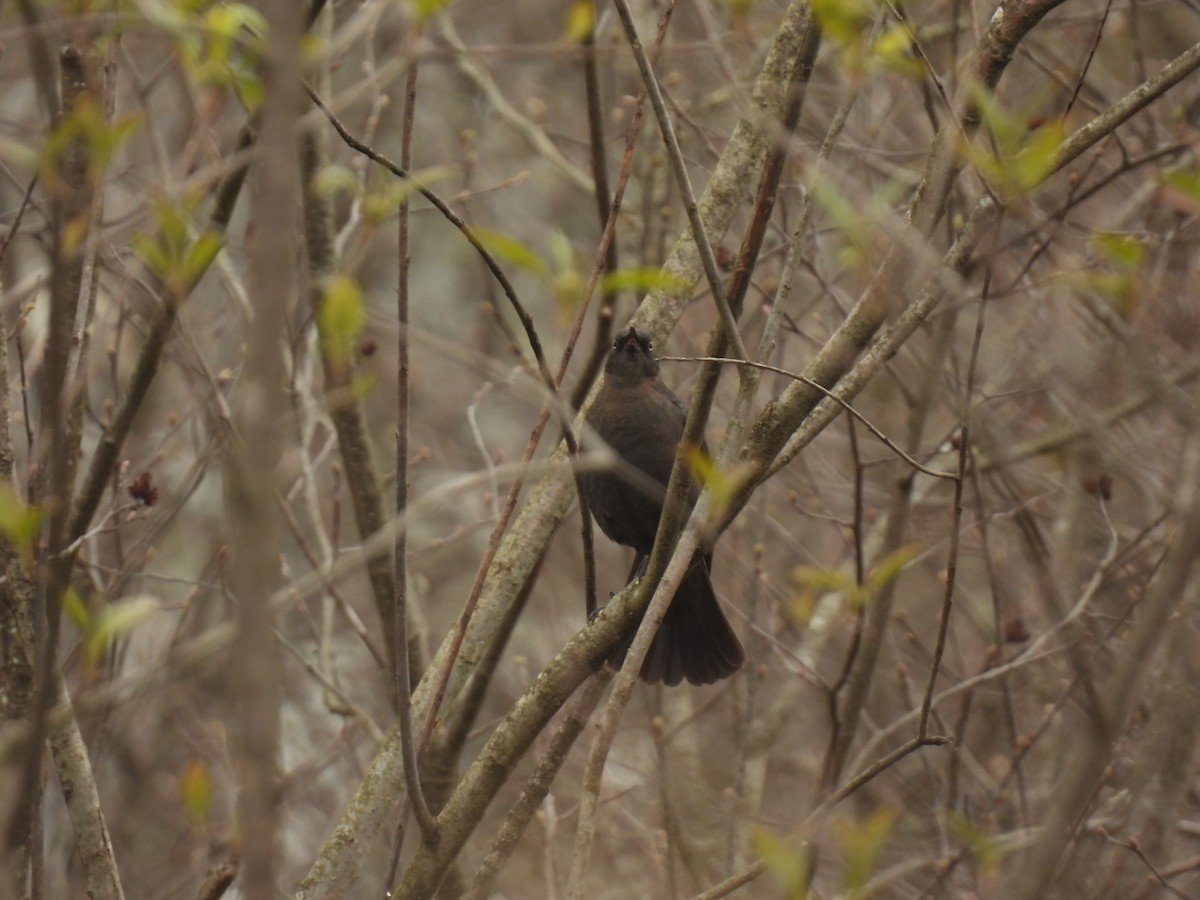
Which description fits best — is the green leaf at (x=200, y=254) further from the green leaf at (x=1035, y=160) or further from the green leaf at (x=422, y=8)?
the green leaf at (x=1035, y=160)

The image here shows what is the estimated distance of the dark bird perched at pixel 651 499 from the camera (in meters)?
4.68

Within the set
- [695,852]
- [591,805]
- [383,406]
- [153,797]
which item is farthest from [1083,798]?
[383,406]

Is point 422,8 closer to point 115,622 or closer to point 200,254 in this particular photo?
point 200,254

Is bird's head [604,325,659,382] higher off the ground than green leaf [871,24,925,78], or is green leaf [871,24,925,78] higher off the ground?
bird's head [604,325,659,382]

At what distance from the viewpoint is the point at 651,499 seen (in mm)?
4809

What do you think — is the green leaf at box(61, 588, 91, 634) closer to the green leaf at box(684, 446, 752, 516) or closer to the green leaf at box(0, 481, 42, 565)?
the green leaf at box(0, 481, 42, 565)

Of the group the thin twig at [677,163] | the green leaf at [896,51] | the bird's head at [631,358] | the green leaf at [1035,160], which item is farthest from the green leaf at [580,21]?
the green leaf at [1035,160]

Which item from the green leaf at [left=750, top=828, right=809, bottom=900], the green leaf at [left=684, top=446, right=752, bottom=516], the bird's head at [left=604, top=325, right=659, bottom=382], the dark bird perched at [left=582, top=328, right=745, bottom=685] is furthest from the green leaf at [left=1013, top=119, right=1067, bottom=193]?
the dark bird perched at [left=582, top=328, right=745, bottom=685]

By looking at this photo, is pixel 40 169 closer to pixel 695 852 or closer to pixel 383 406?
pixel 695 852

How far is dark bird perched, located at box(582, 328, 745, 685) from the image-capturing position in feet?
15.4

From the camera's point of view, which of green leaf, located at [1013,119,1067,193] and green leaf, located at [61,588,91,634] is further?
green leaf, located at [61,588,91,634]

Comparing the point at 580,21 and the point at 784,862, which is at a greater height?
the point at 580,21

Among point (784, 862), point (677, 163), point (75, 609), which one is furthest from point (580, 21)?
point (784, 862)

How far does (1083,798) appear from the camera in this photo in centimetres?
154
